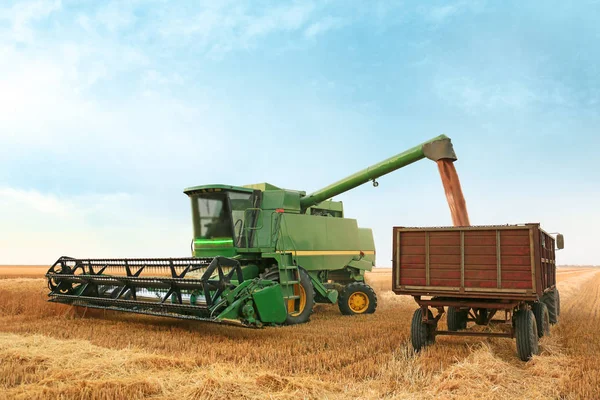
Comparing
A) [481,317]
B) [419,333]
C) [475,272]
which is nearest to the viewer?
[475,272]

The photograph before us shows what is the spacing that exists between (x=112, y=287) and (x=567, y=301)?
12.6 m

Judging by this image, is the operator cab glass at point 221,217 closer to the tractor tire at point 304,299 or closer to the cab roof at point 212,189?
the cab roof at point 212,189

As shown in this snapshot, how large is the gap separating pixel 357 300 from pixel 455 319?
3.34 metres

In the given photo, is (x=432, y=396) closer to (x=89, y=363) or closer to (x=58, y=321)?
(x=89, y=363)

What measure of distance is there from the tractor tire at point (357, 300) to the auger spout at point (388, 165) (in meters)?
1.95

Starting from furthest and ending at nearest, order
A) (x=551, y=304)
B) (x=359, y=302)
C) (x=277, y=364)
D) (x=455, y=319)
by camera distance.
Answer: (x=359, y=302), (x=551, y=304), (x=455, y=319), (x=277, y=364)

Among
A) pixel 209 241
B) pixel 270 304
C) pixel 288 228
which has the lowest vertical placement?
pixel 270 304

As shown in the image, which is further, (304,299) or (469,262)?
(304,299)

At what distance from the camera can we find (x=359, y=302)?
36.2 feet

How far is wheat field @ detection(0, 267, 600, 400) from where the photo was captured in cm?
455

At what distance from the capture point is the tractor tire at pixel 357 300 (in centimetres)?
1083

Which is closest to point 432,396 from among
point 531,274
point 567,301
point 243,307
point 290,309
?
point 531,274

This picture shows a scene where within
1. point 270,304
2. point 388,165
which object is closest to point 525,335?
point 270,304

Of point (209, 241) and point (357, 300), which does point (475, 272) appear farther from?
point (209, 241)
